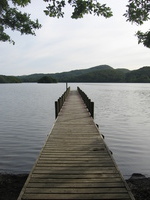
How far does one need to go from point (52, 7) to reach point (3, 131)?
1513cm

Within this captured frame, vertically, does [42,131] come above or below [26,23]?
below

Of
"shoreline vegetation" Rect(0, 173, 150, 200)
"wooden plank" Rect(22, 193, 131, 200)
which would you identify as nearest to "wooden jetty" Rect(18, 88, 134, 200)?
"wooden plank" Rect(22, 193, 131, 200)

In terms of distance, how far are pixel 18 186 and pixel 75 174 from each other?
8.87 feet

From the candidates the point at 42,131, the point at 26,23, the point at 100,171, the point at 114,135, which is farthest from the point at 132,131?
the point at 100,171

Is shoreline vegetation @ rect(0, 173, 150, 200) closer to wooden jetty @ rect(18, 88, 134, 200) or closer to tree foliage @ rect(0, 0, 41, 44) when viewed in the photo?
wooden jetty @ rect(18, 88, 134, 200)

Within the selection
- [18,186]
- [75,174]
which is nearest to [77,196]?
[75,174]

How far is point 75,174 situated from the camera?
656cm

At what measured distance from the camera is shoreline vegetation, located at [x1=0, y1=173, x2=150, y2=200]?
A: 7.34 metres

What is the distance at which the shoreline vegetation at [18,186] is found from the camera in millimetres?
7336

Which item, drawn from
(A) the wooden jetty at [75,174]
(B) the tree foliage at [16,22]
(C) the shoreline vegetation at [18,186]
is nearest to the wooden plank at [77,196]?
(A) the wooden jetty at [75,174]

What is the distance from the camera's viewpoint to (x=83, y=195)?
5.40 m

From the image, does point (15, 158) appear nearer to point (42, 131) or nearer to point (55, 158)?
point (55, 158)

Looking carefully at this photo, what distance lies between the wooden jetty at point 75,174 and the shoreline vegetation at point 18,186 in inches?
48.5

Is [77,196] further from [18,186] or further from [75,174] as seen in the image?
[18,186]
